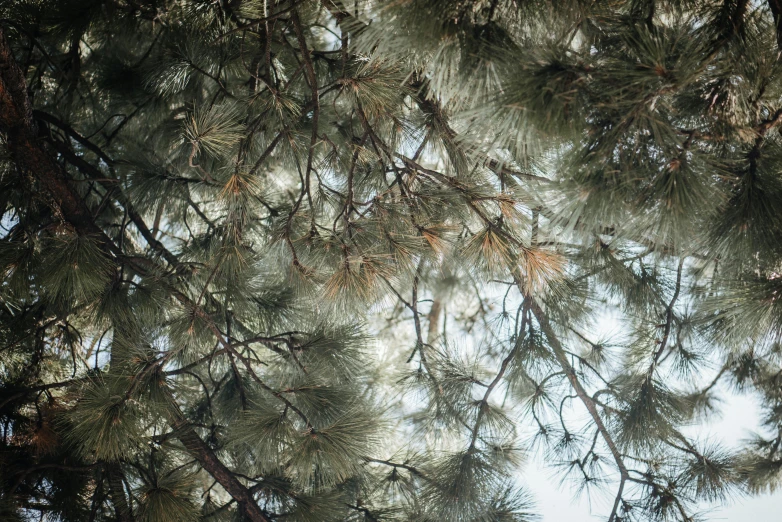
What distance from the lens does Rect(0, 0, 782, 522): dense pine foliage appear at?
84 cm

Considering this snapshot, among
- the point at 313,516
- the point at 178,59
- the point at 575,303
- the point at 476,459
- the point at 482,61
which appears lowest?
the point at 313,516

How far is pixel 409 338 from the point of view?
318 centimetres

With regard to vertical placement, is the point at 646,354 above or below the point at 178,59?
below

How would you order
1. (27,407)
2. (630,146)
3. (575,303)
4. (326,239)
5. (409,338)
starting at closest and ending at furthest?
(630,146) → (326,239) → (575,303) → (27,407) → (409,338)

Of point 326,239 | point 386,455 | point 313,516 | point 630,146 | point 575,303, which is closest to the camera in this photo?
point 630,146

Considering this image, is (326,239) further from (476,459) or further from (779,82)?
(779,82)

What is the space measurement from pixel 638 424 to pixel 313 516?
2.55ft

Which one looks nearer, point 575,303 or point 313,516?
point 313,516

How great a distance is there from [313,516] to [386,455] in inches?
49.6

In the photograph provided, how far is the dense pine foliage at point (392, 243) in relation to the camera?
0.84 m

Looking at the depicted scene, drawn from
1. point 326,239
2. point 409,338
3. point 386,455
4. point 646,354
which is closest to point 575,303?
point 646,354

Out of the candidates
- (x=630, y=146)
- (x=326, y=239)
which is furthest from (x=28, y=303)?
(x=630, y=146)

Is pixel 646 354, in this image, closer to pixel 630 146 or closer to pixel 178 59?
pixel 630 146

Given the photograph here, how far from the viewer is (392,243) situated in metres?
1.16
